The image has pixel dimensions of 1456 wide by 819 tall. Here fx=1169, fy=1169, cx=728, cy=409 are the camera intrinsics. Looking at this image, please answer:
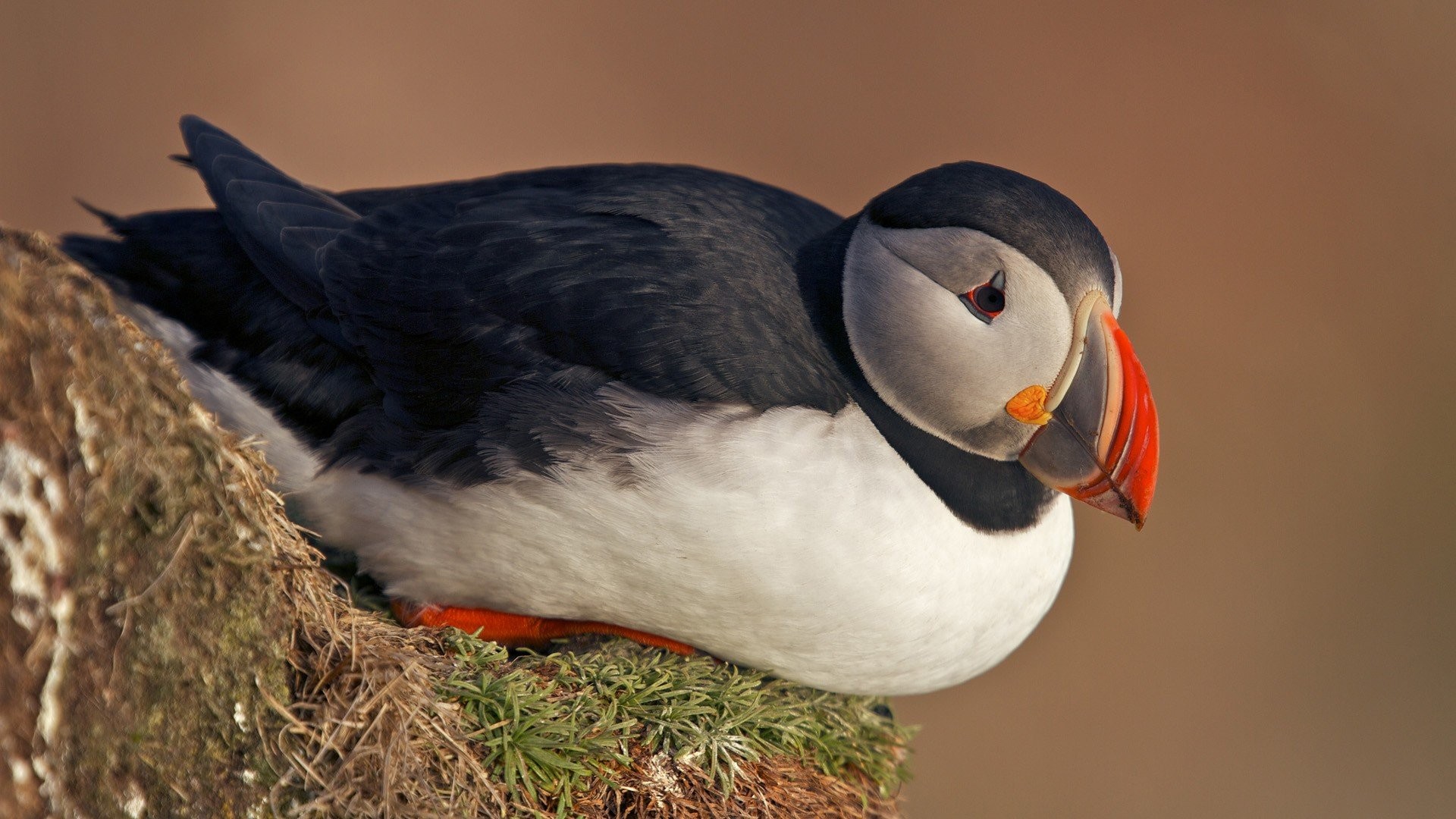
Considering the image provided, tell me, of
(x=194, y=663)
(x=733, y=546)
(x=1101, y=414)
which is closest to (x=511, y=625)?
(x=733, y=546)

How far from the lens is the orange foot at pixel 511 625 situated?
7.59ft

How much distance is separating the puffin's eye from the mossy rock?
92cm

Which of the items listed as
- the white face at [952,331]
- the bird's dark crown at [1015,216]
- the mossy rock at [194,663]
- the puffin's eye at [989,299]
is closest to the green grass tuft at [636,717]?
the mossy rock at [194,663]

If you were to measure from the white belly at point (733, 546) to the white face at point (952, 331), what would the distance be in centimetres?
12

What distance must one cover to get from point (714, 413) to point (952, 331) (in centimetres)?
48

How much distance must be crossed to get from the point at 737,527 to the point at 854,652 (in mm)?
383

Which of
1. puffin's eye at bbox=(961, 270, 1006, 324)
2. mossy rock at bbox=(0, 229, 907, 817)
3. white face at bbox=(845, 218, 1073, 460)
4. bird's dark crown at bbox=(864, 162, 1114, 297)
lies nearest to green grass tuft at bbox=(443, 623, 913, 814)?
mossy rock at bbox=(0, 229, 907, 817)

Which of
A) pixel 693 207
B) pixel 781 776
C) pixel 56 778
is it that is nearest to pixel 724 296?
pixel 693 207

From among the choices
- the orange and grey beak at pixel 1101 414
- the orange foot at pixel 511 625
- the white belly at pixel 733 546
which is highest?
the orange and grey beak at pixel 1101 414

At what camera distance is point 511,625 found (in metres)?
2.34

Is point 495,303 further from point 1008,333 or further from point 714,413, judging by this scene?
point 1008,333

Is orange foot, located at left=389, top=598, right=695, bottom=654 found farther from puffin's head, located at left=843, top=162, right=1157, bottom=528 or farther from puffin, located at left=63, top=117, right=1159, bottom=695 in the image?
puffin's head, located at left=843, top=162, right=1157, bottom=528

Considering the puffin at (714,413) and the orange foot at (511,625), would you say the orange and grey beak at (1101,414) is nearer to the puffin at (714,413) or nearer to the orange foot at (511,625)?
the puffin at (714,413)

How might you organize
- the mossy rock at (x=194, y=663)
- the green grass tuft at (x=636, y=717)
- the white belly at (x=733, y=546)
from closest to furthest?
1. the mossy rock at (x=194, y=663)
2. the green grass tuft at (x=636, y=717)
3. the white belly at (x=733, y=546)
